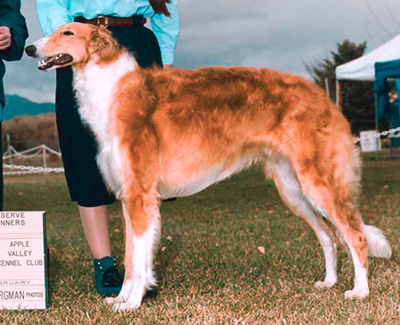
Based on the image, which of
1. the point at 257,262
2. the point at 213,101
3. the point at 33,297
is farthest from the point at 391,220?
the point at 33,297

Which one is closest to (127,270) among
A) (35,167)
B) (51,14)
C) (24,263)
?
(24,263)

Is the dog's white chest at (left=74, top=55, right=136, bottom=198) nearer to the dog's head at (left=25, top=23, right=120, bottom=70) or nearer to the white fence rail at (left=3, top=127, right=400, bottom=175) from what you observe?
the dog's head at (left=25, top=23, right=120, bottom=70)

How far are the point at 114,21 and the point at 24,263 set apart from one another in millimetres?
1593

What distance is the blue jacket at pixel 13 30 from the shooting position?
3141 millimetres

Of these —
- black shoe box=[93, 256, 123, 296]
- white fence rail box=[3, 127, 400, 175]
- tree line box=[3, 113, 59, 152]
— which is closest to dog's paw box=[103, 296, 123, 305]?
black shoe box=[93, 256, 123, 296]

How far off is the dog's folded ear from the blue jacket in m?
0.41

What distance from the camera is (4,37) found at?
3.07 metres

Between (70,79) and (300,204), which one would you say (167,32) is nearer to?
(70,79)

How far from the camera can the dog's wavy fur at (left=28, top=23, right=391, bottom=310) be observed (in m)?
3.12

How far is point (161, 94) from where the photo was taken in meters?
3.22

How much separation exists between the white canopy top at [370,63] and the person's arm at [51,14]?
28.9 feet

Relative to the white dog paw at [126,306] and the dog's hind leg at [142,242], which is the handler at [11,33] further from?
the white dog paw at [126,306]

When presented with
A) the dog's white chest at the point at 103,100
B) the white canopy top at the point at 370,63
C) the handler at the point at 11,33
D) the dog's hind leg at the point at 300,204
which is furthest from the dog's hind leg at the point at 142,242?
the white canopy top at the point at 370,63

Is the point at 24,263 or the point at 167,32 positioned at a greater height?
the point at 167,32
